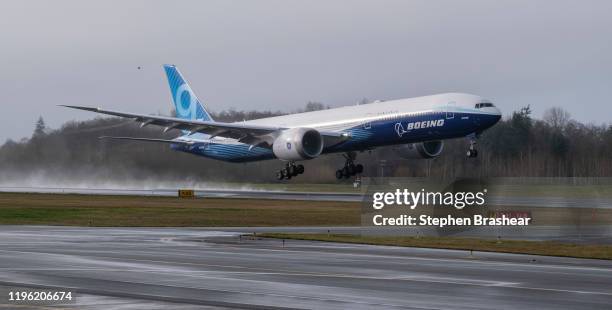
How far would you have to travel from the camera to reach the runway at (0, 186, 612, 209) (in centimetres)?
4028

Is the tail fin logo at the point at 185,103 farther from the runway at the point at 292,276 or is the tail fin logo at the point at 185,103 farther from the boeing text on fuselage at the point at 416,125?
the runway at the point at 292,276

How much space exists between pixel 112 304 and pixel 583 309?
7.38 m

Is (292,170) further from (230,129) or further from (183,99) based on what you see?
(183,99)

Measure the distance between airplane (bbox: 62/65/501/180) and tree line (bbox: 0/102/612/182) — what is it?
3590 millimetres

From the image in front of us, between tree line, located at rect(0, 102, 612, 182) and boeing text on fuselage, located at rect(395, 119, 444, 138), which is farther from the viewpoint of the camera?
tree line, located at rect(0, 102, 612, 182)

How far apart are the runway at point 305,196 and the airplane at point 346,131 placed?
8.76ft

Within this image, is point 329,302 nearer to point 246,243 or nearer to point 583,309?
point 583,309

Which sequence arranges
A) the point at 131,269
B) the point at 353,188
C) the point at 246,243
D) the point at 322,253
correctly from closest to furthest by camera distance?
1. the point at 131,269
2. the point at 322,253
3. the point at 246,243
4. the point at 353,188

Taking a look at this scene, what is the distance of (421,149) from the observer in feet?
217

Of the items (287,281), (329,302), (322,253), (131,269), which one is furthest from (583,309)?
(322,253)

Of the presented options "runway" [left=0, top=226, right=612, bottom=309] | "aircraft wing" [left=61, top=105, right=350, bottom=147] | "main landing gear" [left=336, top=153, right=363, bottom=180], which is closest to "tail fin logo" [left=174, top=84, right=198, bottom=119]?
"aircraft wing" [left=61, top=105, right=350, bottom=147]

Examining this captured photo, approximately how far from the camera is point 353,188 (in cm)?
8175

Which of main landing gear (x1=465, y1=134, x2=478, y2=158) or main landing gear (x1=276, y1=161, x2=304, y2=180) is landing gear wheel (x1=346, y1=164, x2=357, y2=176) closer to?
main landing gear (x1=276, y1=161, x2=304, y2=180)

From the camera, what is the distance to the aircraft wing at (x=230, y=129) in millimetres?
64750
